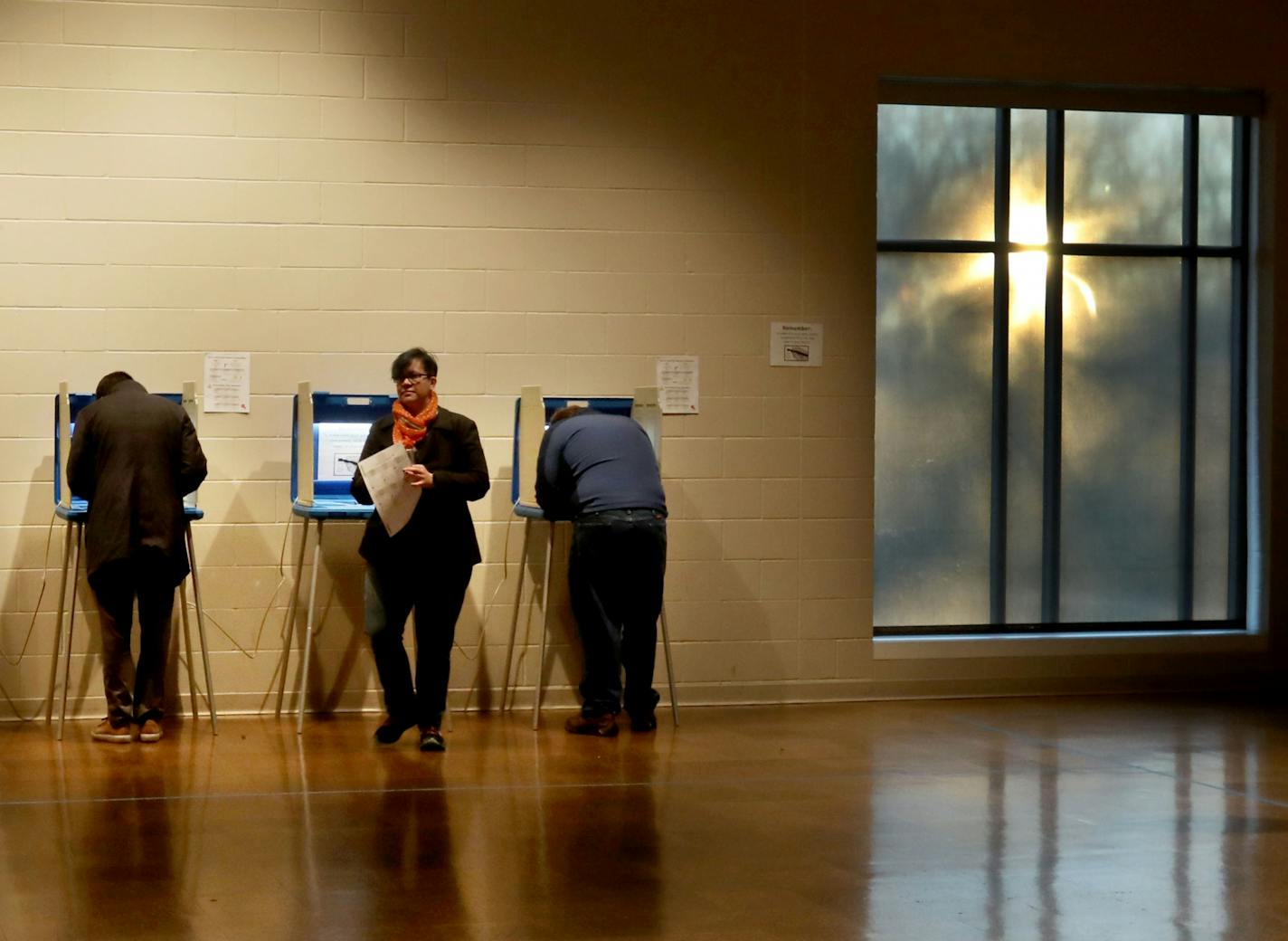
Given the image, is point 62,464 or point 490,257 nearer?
→ point 62,464

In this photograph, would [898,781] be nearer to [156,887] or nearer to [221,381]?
[156,887]

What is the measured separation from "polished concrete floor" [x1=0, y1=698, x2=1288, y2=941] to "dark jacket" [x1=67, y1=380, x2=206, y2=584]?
0.76 m

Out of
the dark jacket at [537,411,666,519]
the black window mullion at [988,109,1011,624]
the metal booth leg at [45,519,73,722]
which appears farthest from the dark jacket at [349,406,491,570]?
the black window mullion at [988,109,1011,624]

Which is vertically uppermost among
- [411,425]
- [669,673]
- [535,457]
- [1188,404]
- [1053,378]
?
[1053,378]

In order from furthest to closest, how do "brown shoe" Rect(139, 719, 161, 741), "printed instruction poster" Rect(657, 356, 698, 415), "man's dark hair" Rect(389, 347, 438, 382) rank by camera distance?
"printed instruction poster" Rect(657, 356, 698, 415) → "brown shoe" Rect(139, 719, 161, 741) → "man's dark hair" Rect(389, 347, 438, 382)

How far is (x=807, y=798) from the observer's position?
5.14m

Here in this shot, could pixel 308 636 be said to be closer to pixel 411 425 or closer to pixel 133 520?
pixel 133 520

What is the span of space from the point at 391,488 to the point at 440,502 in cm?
20

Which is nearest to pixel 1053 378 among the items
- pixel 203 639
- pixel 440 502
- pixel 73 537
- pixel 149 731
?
pixel 440 502

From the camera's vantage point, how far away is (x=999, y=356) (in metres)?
7.60

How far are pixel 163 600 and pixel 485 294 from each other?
190 centimetres

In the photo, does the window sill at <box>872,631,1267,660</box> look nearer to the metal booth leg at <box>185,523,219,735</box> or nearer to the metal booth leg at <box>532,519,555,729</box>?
the metal booth leg at <box>532,519,555,729</box>

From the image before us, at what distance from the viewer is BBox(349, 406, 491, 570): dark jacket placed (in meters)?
5.86

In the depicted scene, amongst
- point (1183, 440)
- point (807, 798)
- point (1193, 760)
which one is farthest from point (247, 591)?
point (1183, 440)
